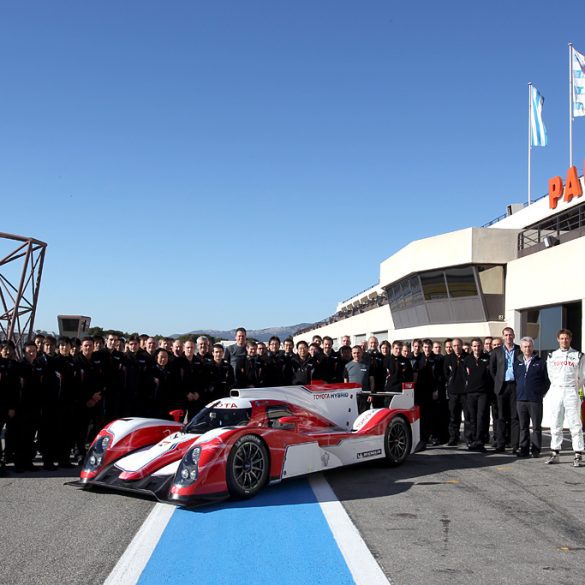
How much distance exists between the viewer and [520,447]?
10.4 meters

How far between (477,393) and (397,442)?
7.61 ft

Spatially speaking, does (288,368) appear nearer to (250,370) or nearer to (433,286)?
(250,370)

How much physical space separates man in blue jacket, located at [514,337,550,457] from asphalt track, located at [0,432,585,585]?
1.77 meters

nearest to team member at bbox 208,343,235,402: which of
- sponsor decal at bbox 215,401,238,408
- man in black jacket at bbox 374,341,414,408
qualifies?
sponsor decal at bbox 215,401,238,408

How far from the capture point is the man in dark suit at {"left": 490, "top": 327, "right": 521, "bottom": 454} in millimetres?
10742

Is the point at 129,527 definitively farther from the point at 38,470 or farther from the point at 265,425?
the point at 38,470

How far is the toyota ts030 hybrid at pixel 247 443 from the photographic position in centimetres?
683

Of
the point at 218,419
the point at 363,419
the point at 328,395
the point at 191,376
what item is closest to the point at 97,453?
the point at 218,419

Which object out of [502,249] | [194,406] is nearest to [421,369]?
[194,406]

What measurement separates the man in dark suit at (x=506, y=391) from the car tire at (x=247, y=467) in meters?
5.22

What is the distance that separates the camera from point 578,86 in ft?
83.7

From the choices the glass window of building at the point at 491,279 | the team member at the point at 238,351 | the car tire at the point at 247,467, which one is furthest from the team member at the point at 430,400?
the glass window of building at the point at 491,279

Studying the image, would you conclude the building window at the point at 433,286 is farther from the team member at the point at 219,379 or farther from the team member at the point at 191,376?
the team member at the point at 191,376

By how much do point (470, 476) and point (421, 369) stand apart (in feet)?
11.6
